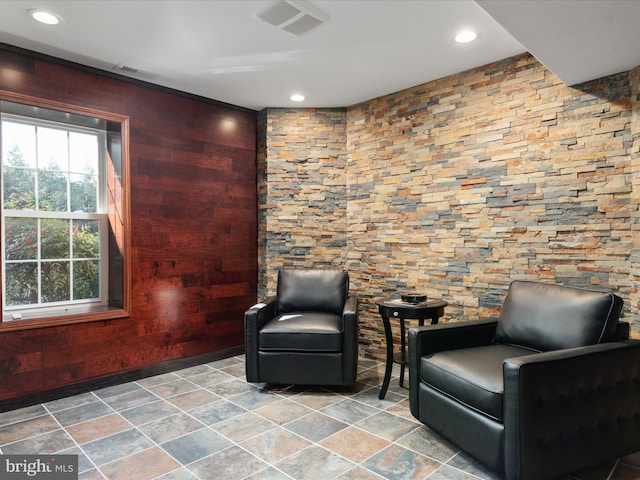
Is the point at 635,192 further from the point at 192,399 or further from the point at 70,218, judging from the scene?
the point at 70,218

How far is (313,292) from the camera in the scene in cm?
366

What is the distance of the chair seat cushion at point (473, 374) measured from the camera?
1.93m

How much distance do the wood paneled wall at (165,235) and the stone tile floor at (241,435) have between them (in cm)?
33

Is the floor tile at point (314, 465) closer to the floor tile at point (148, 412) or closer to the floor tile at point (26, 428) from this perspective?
the floor tile at point (148, 412)

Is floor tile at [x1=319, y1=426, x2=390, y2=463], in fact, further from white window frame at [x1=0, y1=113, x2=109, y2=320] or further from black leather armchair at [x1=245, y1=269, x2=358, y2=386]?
white window frame at [x1=0, y1=113, x2=109, y2=320]

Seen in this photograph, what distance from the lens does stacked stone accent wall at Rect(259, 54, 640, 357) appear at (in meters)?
2.71

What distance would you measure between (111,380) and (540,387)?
3.11m

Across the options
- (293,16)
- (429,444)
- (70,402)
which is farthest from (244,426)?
(293,16)

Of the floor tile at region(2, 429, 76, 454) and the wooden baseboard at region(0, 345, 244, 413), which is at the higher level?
the wooden baseboard at region(0, 345, 244, 413)

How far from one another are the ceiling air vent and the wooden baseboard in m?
2.91

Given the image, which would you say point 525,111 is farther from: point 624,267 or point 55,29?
point 55,29

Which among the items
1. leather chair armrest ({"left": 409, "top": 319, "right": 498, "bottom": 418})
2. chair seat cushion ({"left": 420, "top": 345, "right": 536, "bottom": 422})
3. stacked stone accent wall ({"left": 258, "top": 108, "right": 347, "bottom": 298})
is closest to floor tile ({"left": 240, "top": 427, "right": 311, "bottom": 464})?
leather chair armrest ({"left": 409, "top": 319, "right": 498, "bottom": 418})

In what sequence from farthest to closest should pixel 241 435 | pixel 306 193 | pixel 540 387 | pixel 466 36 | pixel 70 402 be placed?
1. pixel 306 193
2. pixel 70 402
3. pixel 466 36
4. pixel 241 435
5. pixel 540 387

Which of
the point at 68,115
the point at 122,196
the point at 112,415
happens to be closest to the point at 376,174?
the point at 122,196
